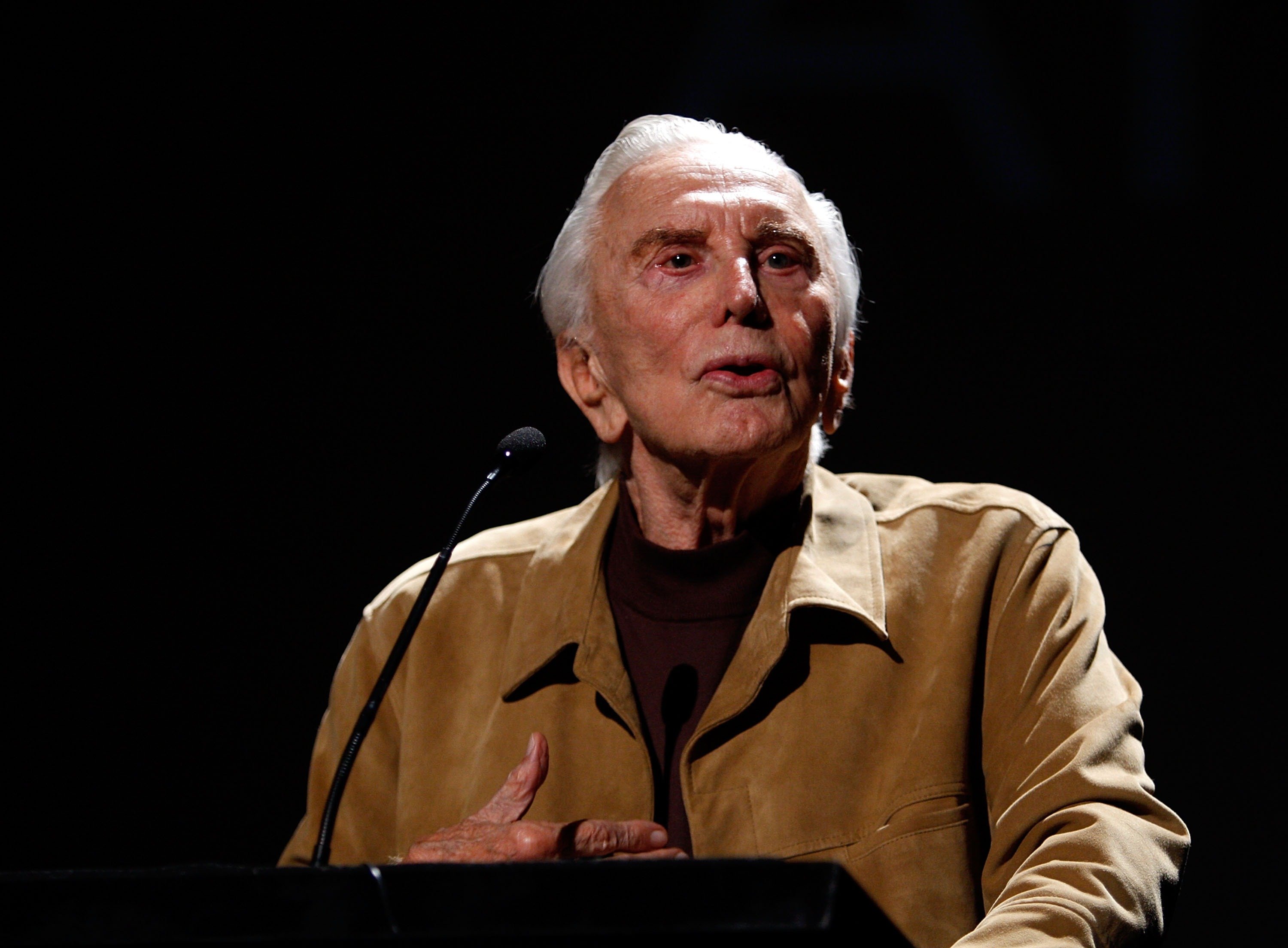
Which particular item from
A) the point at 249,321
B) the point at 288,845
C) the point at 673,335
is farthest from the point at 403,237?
the point at 288,845

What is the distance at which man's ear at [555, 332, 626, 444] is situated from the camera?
7.50ft

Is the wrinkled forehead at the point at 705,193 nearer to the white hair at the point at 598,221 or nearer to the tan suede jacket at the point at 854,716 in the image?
the white hair at the point at 598,221

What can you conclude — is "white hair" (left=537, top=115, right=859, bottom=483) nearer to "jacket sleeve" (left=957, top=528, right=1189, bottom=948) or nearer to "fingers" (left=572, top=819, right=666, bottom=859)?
"jacket sleeve" (left=957, top=528, right=1189, bottom=948)

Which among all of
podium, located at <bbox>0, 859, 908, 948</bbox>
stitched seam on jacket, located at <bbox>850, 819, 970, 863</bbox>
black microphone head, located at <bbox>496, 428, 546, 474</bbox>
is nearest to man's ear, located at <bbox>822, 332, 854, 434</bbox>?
black microphone head, located at <bbox>496, 428, 546, 474</bbox>

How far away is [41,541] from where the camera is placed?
288 cm

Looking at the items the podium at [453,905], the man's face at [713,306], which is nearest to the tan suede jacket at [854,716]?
the man's face at [713,306]

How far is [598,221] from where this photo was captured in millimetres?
2289

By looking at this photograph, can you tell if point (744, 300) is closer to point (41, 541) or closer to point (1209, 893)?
point (1209, 893)

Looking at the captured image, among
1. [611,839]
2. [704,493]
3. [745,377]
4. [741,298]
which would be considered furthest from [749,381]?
[611,839]

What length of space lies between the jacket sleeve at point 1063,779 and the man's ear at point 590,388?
69 cm

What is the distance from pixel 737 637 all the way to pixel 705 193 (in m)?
0.71

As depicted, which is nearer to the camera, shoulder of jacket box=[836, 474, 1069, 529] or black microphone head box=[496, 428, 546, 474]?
black microphone head box=[496, 428, 546, 474]

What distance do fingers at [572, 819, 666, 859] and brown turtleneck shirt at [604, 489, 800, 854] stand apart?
32 centimetres

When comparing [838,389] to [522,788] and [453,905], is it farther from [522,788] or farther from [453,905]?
[453,905]
